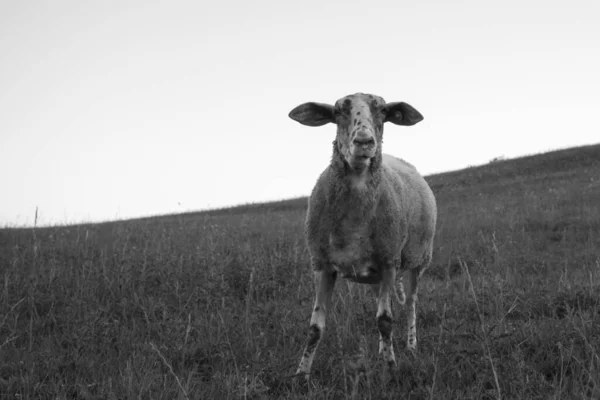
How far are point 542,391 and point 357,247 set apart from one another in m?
1.71

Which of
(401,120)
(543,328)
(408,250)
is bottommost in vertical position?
(543,328)

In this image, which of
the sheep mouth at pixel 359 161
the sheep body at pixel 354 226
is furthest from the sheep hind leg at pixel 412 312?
the sheep mouth at pixel 359 161

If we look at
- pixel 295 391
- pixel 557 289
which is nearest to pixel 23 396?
pixel 295 391

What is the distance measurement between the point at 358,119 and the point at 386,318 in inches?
67.8

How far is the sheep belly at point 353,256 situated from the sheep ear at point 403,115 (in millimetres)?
1240

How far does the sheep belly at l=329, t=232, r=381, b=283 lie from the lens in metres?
4.19

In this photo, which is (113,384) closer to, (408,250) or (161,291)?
(161,291)

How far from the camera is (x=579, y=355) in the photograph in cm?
418

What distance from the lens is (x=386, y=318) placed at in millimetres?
4254

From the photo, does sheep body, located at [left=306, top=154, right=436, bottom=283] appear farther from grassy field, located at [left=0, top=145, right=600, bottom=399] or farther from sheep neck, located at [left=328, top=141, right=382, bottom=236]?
grassy field, located at [left=0, top=145, right=600, bottom=399]

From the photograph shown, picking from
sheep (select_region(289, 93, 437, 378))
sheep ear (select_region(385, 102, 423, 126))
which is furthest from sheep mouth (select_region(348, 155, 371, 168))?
sheep ear (select_region(385, 102, 423, 126))

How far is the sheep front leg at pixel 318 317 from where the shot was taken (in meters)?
4.05

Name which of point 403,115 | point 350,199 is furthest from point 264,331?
point 403,115

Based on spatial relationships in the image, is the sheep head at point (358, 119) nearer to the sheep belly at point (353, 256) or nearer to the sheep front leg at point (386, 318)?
the sheep belly at point (353, 256)
